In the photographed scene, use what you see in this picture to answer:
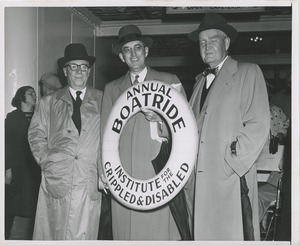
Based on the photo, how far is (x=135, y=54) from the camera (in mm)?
3615

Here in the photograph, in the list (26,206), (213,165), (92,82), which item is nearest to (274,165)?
(213,165)

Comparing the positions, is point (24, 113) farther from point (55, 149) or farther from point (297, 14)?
point (297, 14)

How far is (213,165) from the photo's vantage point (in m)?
3.51

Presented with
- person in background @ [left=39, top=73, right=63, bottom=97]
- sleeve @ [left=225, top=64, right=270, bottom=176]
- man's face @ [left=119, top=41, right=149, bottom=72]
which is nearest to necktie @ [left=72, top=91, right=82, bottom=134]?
person in background @ [left=39, top=73, right=63, bottom=97]

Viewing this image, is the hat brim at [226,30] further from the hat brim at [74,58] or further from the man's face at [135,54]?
the hat brim at [74,58]

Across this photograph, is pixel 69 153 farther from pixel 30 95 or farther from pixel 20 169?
pixel 30 95

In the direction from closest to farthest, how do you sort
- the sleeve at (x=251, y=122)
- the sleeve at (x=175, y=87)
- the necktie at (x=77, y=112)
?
the sleeve at (x=251, y=122), the sleeve at (x=175, y=87), the necktie at (x=77, y=112)

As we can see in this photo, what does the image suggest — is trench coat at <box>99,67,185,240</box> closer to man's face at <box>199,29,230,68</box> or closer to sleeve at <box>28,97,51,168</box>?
man's face at <box>199,29,230,68</box>

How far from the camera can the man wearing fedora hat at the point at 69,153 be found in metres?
3.66

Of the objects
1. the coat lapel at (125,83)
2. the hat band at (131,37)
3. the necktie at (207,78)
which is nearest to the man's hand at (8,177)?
the coat lapel at (125,83)

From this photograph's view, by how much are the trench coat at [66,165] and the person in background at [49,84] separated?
0.04 m

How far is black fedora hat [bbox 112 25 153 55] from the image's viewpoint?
3584 mm

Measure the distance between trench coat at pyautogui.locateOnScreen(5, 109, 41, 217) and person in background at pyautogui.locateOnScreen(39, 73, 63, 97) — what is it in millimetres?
212

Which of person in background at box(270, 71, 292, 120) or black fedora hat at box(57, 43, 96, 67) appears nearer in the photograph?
A: person in background at box(270, 71, 292, 120)
